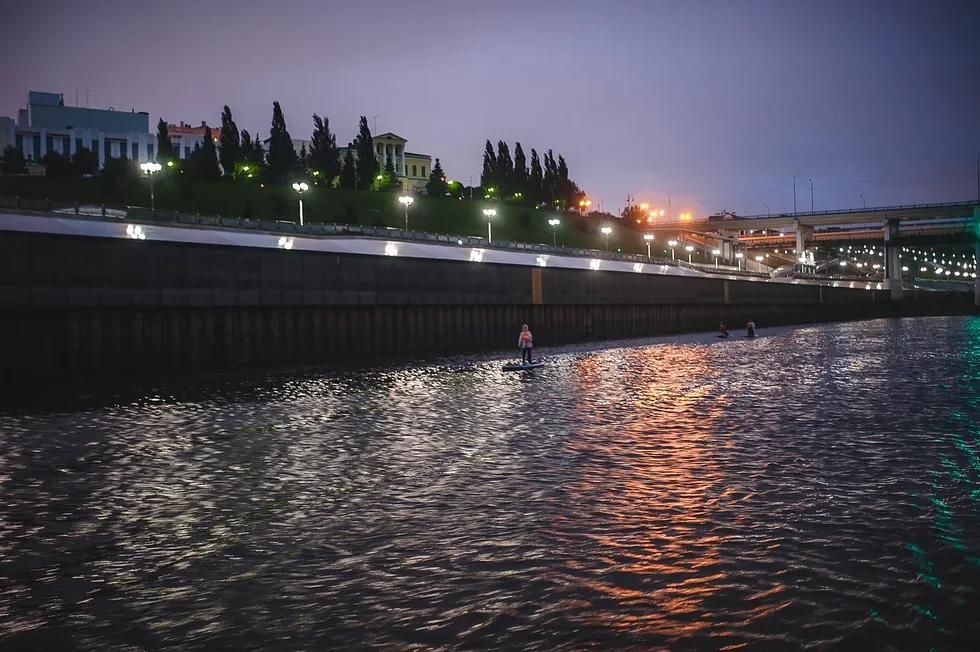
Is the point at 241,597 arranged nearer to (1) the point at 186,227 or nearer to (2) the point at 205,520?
(2) the point at 205,520

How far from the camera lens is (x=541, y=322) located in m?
66.0

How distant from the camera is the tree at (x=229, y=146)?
13588 cm

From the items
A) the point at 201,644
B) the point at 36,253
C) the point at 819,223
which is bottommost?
the point at 201,644

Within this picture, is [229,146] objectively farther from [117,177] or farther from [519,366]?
[519,366]

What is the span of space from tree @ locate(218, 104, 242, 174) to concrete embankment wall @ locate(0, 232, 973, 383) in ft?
284

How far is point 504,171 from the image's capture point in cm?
17975

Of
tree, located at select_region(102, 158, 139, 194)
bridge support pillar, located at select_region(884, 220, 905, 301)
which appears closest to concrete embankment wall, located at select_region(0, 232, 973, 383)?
tree, located at select_region(102, 158, 139, 194)

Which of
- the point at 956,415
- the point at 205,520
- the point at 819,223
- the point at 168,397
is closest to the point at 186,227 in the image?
the point at 168,397

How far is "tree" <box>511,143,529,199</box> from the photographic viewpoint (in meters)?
177

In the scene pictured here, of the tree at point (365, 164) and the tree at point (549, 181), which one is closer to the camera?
the tree at point (365, 164)

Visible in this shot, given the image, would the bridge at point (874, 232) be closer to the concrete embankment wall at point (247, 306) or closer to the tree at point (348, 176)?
the tree at point (348, 176)

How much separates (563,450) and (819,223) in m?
167

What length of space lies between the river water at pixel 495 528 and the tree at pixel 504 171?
154 meters

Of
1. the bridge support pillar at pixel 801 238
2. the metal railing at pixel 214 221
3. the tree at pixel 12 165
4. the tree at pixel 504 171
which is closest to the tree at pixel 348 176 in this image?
the tree at pixel 504 171
